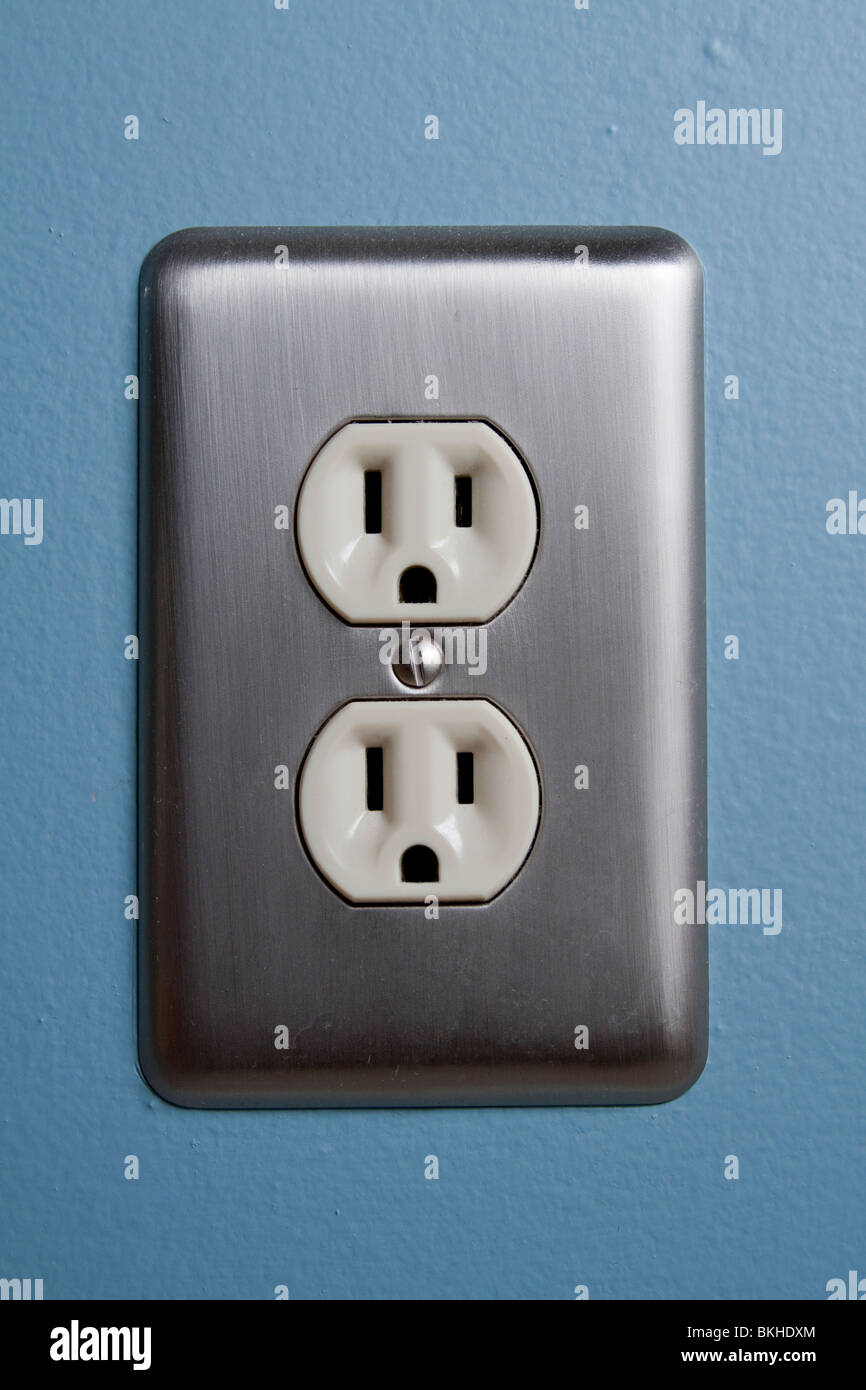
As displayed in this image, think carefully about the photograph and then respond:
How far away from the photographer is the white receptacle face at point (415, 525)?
33 centimetres

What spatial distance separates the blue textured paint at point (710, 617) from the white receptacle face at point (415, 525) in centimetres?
7

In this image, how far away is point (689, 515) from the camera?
34cm

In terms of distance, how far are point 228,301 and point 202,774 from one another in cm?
15

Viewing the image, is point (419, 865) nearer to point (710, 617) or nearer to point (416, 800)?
point (416, 800)

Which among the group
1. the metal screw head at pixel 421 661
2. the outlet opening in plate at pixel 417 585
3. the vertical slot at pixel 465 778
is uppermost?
the outlet opening in plate at pixel 417 585

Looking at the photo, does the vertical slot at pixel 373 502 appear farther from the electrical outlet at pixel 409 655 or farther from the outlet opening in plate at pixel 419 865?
the outlet opening in plate at pixel 419 865

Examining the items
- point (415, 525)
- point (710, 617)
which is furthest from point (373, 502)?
point (710, 617)

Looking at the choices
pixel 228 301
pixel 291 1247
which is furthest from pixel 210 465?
pixel 291 1247

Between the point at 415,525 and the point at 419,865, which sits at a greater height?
the point at 415,525

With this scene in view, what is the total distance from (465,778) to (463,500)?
0.09 metres

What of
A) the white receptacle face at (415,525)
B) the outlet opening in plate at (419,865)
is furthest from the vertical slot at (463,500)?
the outlet opening in plate at (419,865)

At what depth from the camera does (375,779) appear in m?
0.34

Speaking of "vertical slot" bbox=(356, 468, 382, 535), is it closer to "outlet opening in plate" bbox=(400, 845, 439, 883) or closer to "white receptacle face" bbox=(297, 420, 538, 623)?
"white receptacle face" bbox=(297, 420, 538, 623)
